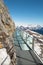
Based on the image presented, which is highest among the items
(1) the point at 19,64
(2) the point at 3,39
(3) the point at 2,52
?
(2) the point at 3,39

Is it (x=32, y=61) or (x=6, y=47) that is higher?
(x=6, y=47)

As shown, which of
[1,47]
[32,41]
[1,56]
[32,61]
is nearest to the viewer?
[1,56]

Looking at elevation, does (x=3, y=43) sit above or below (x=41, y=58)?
above

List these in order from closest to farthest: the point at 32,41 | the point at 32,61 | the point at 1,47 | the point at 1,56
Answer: the point at 1,56
the point at 1,47
the point at 32,61
the point at 32,41

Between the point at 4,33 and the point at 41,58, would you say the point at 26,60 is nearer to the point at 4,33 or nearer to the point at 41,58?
the point at 41,58

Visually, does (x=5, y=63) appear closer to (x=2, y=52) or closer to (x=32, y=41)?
(x=2, y=52)

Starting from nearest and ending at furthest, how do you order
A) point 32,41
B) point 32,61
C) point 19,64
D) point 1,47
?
1. point 1,47
2. point 19,64
3. point 32,61
4. point 32,41

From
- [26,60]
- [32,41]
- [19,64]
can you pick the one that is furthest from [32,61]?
[32,41]

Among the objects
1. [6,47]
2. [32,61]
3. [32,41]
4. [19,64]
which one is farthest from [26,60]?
[6,47]

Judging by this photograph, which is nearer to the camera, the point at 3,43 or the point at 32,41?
the point at 3,43
